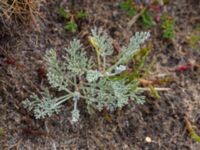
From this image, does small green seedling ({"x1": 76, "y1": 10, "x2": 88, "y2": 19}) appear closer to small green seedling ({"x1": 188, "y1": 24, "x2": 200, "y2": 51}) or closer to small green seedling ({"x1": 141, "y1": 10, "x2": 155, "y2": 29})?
small green seedling ({"x1": 141, "y1": 10, "x2": 155, "y2": 29})

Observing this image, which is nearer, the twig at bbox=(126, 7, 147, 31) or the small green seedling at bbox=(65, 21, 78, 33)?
the small green seedling at bbox=(65, 21, 78, 33)

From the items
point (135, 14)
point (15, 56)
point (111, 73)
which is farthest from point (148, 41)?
point (15, 56)

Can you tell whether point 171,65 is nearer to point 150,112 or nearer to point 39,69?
point 150,112

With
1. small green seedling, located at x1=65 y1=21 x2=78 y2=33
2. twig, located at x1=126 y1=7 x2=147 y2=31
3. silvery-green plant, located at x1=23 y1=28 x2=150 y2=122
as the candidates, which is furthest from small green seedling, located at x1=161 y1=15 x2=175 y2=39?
small green seedling, located at x1=65 y1=21 x2=78 y2=33

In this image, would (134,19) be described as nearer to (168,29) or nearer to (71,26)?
(168,29)

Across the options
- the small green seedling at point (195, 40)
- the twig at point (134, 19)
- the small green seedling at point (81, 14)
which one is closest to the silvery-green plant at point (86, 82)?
the small green seedling at point (81, 14)

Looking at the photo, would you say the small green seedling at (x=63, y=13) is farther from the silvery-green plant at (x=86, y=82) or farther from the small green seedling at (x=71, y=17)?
the silvery-green plant at (x=86, y=82)
